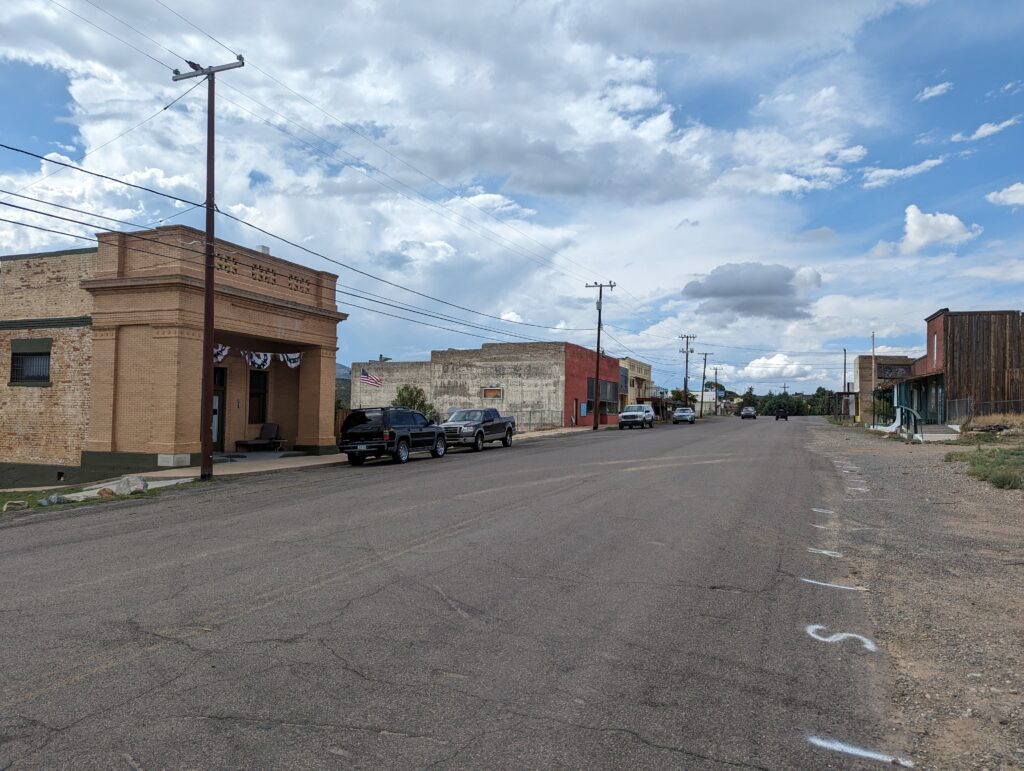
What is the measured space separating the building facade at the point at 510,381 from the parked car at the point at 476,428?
2483 centimetres

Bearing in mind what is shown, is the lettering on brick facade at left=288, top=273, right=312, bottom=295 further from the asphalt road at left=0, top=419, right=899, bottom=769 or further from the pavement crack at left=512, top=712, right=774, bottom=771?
the pavement crack at left=512, top=712, right=774, bottom=771

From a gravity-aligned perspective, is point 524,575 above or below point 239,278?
below

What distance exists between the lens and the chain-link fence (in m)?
37.9

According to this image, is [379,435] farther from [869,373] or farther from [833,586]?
[869,373]

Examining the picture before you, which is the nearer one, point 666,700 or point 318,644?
point 666,700

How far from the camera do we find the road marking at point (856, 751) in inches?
153

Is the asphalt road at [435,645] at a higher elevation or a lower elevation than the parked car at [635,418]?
lower

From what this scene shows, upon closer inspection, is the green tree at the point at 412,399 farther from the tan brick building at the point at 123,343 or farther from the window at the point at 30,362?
the window at the point at 30,362

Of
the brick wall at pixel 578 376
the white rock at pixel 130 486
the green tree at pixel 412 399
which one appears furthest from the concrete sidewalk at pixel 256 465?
the brick wall at pixel 578 376

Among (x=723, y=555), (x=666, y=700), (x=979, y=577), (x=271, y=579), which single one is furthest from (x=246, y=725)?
(x=979, y=577)

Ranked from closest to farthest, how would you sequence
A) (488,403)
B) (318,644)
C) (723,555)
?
(318,644) < (723,555) < (488,403)

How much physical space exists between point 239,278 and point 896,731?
23.4 meters

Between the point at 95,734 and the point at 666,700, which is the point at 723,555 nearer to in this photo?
the point at 666,700

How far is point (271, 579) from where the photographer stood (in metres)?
7.68
